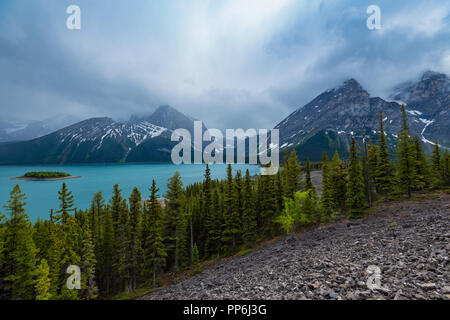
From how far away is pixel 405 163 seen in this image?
1123 inches

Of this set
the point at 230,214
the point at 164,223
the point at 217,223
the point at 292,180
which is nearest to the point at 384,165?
the point at 292,180

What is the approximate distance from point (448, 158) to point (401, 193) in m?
14.7

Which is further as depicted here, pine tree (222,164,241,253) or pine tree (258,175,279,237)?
pine tree (258,175,279,237)

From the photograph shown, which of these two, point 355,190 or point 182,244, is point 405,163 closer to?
point 355,190

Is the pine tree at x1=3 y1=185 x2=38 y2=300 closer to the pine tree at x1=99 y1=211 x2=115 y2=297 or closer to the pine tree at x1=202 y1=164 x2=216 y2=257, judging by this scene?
the pine tree at x1=99 y1=211 x2=115 y2=297

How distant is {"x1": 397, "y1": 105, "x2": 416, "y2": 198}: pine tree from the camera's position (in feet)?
91.6

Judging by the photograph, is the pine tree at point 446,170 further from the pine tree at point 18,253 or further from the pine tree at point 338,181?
the pine tree at point 18,253

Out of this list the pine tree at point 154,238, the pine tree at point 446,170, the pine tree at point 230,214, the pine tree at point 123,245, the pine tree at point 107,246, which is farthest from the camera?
the pine tree at point 446,170

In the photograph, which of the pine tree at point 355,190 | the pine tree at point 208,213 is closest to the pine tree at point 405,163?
the pine tree at point 355,190

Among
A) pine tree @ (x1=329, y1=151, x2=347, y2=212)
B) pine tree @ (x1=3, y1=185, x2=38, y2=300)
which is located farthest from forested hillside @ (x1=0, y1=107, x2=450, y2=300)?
pine tree @ (x1=329, y1=151, x2=347, y2=212)

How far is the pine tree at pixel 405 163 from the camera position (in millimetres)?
27906

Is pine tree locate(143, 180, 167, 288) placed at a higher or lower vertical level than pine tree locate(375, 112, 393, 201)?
lower

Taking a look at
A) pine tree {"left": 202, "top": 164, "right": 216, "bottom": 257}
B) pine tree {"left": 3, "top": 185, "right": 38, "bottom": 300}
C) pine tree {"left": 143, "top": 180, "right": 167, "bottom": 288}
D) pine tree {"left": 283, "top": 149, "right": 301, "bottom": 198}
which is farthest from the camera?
pine tree {"left": 202, "top": 164, "right": 216, "bottom": 257}
